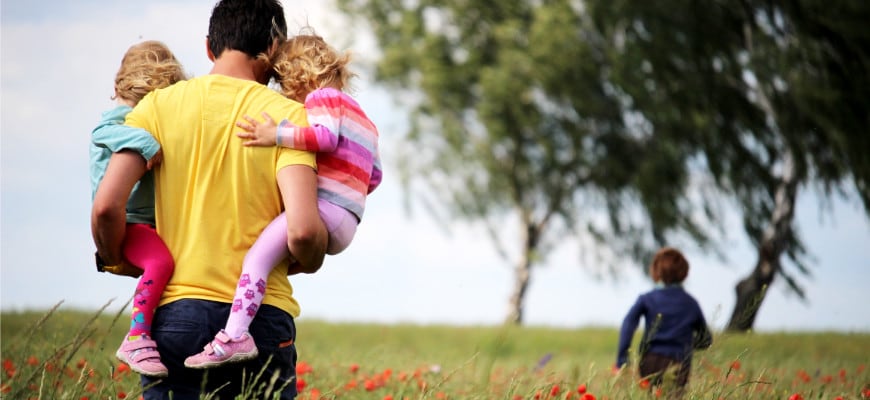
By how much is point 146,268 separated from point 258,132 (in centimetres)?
56

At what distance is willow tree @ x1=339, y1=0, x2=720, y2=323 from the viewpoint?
16.9 m

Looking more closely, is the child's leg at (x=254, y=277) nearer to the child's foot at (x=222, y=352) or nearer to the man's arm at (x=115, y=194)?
the child's foot at (x=222, y=352)

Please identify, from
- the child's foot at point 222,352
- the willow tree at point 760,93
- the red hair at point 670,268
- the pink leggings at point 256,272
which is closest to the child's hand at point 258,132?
the pink leggings at point 256,272

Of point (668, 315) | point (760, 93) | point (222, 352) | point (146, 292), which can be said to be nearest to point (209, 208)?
point (146, 292)

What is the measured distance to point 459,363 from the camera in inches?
360

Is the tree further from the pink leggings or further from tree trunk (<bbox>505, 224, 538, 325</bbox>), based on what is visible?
the pink leggings

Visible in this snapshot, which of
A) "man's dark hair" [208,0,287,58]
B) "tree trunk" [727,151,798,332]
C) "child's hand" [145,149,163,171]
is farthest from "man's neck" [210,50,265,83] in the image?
"tree trunk" [727,151,798,332]

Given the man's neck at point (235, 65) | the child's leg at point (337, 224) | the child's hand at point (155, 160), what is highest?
the man's neck at point (235, 65)

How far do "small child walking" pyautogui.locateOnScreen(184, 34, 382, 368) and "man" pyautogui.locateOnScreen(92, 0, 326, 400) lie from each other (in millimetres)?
53

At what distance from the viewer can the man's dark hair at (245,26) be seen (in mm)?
2943

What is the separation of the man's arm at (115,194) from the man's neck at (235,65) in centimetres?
42

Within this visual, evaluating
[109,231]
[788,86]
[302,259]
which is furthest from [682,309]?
[788,86]

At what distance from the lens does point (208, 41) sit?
3031 millimetres

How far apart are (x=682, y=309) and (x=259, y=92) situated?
14.1 feet
